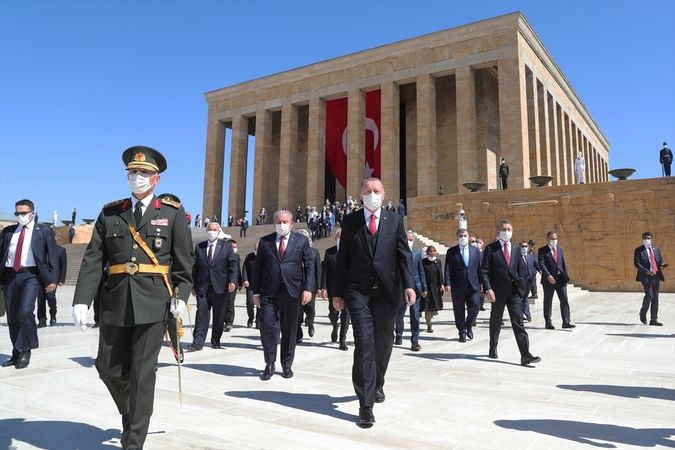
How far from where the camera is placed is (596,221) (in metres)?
19.3

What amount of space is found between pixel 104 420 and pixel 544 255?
8637mm

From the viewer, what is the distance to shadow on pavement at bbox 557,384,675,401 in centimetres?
439

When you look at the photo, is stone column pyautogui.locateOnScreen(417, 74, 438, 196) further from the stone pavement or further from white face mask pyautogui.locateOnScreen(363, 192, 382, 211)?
white face mask pyautogui.locateOnScreen(363, 192, 382, 211)

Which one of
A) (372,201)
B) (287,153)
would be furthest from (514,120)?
(372,201)

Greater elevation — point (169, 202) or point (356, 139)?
point (356, 139)

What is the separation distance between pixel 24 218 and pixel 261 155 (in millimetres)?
30641

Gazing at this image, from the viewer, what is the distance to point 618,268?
18891 mm

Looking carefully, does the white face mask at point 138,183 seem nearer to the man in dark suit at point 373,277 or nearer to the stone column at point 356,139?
the man in dark suit at point 373,277

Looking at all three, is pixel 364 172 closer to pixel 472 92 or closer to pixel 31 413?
pixel 472 92

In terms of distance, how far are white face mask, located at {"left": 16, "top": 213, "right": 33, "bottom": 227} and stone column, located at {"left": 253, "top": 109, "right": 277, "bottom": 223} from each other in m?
29.4

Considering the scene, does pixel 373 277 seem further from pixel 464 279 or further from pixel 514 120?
pixel 514 120

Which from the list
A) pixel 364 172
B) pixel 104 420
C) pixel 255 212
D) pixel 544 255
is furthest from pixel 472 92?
pixel 104 420

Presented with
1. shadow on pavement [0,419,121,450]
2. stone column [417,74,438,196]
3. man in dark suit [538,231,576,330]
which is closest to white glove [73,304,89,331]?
shadow on pavement [0,419,121,450]

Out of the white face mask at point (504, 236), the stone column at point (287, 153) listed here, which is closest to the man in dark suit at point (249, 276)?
the white face mask at point (504, 236)
